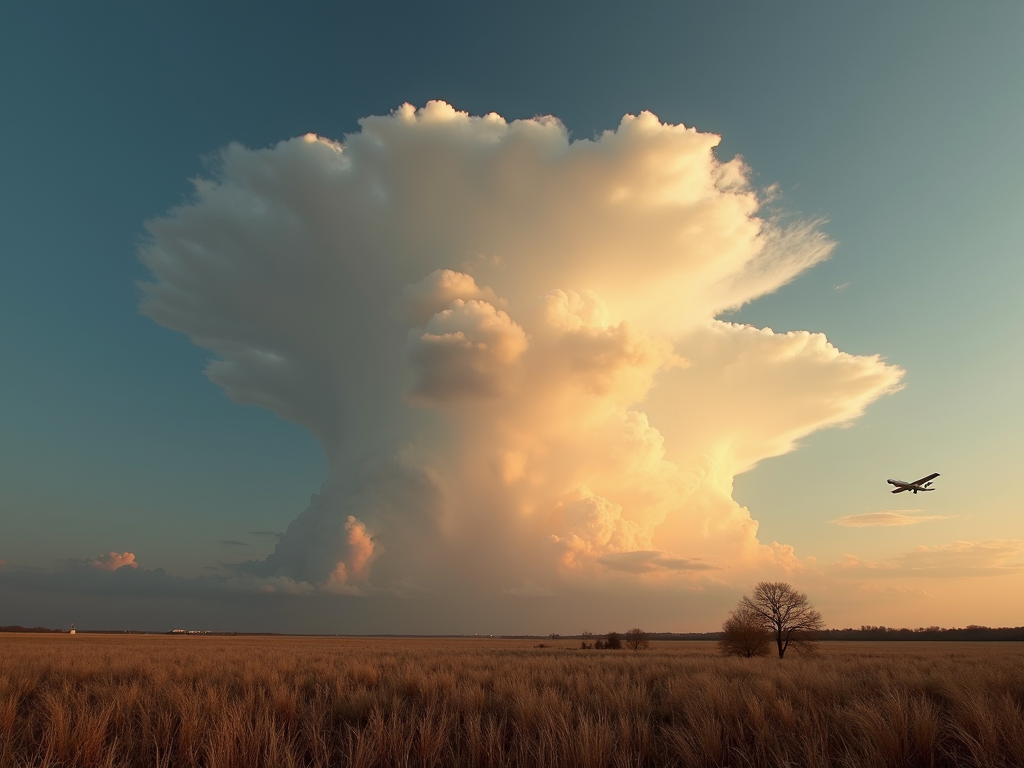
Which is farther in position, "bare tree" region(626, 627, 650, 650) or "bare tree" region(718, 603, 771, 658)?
"bare tree" region(626, 627, 650, 650)

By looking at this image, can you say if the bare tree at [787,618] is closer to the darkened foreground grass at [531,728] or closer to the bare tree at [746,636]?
the bare tree at [746,636]

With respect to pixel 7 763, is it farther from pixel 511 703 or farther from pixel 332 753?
pixel 511 703

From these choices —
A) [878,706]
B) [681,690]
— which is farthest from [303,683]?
[878,706]

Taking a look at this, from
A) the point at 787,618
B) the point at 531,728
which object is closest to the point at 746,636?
the point at 787,618

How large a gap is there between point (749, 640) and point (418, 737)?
64.3 m

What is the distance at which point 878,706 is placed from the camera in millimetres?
8891

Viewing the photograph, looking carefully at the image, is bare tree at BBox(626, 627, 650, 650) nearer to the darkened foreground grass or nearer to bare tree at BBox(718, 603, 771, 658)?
bare tree at BBox(718, 603, 771, 658)

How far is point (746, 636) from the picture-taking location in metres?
61.6

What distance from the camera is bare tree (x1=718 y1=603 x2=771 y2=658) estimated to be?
6069cm

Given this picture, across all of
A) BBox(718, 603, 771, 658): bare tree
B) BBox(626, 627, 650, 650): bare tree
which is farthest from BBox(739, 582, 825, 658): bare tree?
BBox(626, 627, 650, 650): bare tree

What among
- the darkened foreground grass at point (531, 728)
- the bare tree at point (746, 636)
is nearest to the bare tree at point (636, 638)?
the bare tree at point (746, 636)

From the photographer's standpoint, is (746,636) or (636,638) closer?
(746,636)

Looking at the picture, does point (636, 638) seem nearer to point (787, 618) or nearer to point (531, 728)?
point (787, 618)

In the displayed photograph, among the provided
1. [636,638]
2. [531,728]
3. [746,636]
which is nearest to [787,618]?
[746,636]
